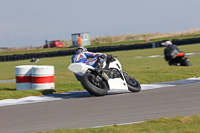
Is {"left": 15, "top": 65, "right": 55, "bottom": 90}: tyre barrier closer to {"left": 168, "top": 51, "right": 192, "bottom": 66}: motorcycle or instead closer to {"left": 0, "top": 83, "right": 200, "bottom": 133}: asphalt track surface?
{"left": 0, "top": 83, "right": 200, "bottom": 133}: asphalt track surface

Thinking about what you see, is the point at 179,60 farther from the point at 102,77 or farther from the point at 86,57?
the point at 102,77

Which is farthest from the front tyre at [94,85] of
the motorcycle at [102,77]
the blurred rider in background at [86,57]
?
the blurred rider in background at [86,57]

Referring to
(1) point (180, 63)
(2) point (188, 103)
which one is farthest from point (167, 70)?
(2) point (188, 103)

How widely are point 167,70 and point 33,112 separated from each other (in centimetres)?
906

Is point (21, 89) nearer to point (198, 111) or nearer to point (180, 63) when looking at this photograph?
point (198, 111)

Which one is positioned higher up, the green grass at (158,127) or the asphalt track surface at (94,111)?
the green grass at (158,127)

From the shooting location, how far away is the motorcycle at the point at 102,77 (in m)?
9.27

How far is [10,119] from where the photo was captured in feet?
22.1

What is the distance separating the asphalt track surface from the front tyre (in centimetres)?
20

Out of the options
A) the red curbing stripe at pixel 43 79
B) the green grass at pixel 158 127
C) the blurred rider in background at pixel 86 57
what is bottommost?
the green grass at pixel 158 127

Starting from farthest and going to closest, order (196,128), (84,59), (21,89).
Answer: (21,89)
(84,59)
(196,128)

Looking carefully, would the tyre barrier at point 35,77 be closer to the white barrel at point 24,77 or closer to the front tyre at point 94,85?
the white barrel at point 24,77

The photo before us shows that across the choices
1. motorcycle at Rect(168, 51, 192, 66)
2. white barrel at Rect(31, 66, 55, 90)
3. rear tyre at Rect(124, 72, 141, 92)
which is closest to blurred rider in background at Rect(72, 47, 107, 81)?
rear tyre at Rect(124, 72, 141, 92)

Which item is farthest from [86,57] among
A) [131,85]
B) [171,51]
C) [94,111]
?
[171,51]
